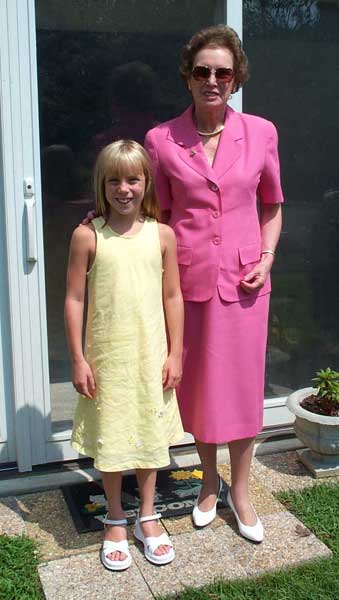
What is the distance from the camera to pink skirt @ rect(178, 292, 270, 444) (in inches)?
98.7

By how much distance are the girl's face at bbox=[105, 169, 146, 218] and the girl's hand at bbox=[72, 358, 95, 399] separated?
0.53 meters

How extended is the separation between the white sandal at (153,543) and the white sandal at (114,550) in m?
0.07

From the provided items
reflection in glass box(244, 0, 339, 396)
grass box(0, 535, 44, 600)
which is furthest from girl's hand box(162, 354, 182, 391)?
reflection in glass box(244, 0, 339, 396)

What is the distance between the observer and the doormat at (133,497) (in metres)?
2.75

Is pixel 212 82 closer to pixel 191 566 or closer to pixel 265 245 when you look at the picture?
pixel 265 245

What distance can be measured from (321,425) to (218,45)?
1.64 meters

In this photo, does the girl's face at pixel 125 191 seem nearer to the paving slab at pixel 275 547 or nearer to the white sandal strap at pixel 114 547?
the white sandal strap at pixel 114 547

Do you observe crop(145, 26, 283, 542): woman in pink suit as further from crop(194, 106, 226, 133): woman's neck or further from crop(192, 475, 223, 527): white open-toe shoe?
crop(192, 475, 223, 527): white open-toe shoe

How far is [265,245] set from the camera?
2.59 meters

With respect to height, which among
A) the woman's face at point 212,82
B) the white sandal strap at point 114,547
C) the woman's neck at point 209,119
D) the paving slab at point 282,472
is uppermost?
the woman's face at point 212,82

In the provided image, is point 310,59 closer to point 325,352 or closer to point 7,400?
point 325,352

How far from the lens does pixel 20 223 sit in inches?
115

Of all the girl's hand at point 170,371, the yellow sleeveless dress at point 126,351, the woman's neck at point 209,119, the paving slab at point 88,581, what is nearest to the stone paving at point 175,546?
the paving slab at point 88,581

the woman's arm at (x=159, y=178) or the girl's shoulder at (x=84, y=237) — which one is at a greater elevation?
the woman's arm at (x=159, y=178)
